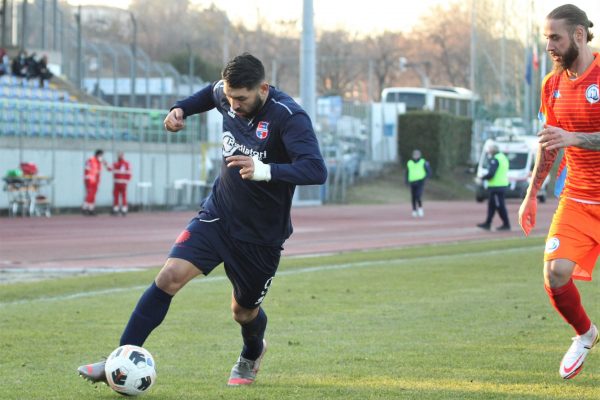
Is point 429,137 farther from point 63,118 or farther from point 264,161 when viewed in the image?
point 264,161

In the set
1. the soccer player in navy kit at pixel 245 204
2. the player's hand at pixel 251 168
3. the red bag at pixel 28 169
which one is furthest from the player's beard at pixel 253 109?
the red bag at pixel 28 169

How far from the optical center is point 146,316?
686 centimetres

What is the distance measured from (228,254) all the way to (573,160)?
2.23m

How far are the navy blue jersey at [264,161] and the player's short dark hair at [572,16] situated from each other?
1.62 m

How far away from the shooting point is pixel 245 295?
720 centimetres

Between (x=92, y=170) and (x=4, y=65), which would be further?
(x=4, y=65)

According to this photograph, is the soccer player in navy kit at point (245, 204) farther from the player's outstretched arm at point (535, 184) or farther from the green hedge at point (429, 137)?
the green hedge at point (429, 137)

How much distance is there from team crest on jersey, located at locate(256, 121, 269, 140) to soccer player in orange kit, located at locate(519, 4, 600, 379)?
1588 mm

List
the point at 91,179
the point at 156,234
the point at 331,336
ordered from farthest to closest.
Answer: the point at 91,179
the point at 156,234
the point at 331,336

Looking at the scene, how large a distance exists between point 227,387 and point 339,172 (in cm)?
4347

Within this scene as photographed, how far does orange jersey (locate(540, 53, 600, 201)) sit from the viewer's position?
7.30 metres

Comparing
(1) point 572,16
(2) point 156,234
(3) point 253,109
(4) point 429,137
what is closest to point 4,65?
(2) point 156,234

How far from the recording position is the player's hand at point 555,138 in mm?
6953

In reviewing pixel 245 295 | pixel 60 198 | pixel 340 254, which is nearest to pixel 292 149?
pixel 245 295
